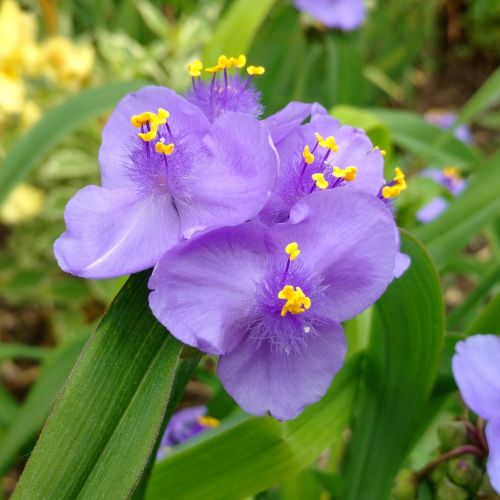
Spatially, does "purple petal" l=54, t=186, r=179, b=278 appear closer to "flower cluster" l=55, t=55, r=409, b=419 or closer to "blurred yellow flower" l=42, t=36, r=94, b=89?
"flower cluster" l=55, t=55, r=409, b=419

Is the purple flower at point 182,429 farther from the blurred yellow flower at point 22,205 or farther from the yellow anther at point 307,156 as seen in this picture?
the blurred yellow flower at point 22,205

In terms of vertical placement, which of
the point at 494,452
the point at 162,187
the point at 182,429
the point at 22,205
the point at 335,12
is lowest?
the point at 22,205

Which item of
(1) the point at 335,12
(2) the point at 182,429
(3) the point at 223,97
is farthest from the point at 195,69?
(1) the point at 335,12

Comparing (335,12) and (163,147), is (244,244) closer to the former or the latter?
(163,147)

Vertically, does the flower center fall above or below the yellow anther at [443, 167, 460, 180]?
above

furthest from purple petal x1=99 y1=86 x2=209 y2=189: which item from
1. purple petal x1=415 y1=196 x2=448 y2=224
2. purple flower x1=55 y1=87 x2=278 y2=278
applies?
purple petal x1=415 y1=196 x2=448 y2=224

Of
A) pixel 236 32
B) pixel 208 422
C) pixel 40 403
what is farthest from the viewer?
pixel 236 32
